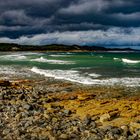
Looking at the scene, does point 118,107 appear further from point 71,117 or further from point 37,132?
point 37,132

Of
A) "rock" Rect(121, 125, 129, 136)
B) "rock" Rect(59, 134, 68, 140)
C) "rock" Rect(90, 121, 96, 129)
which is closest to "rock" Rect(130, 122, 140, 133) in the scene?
"rock" Rect(121, 125, 129, 136)

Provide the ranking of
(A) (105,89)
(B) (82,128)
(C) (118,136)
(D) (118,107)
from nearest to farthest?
(C) (118,136) → (B) (82,128) → (D) (118,107) → (A) (105,89)

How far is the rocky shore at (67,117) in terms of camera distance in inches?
602

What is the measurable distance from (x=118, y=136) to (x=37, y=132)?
3.44 meters

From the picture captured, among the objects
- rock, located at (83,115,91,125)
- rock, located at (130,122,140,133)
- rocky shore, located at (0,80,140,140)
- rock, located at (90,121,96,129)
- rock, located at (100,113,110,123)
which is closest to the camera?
rocky shore, located at (0,80,140,140)

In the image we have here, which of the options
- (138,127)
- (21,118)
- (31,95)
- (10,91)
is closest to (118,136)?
(138,127)

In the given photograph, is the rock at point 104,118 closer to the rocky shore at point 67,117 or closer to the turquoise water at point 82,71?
the rocky shore at point 67,117

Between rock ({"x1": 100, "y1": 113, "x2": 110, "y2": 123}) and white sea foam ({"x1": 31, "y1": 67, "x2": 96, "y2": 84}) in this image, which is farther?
white sea foam ({"x1": 31, "y1": 67, "x2": 96, "y2": 84})

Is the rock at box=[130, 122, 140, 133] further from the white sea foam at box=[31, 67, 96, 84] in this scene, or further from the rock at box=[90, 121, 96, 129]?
the white sea foam at box=[31, 67, 96, 84]

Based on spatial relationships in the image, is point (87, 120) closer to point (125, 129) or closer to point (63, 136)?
point (125, 129)

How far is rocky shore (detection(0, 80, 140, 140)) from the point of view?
15289 mm

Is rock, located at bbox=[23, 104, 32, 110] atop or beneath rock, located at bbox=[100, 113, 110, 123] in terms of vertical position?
atop

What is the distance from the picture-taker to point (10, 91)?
25312 mm

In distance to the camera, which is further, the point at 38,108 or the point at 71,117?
the point at 38,108
